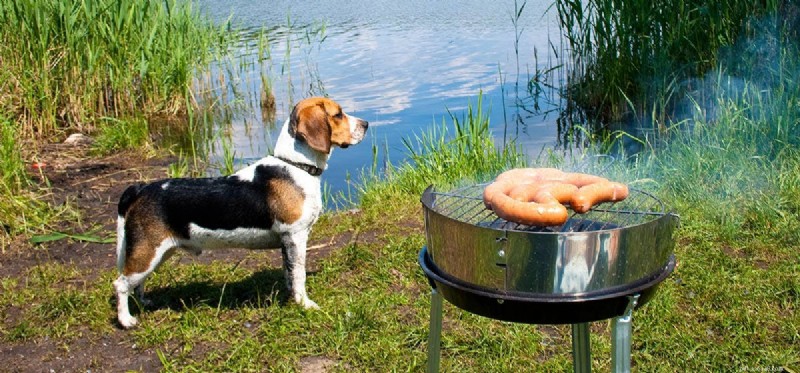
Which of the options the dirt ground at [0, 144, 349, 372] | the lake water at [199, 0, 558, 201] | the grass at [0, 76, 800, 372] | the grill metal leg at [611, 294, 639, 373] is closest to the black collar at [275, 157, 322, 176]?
the grass at [0, 76, 800, 372]

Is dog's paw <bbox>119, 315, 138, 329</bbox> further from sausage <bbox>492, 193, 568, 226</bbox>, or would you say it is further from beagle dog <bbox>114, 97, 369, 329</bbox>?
sausage <bbox>492, 193, 568, 226</bbox>

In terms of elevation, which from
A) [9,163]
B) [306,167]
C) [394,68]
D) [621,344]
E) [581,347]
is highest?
[306,167]

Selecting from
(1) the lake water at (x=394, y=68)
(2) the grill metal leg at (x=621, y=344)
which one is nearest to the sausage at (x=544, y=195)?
(2) the grill metal leg at (x=621, y=344)

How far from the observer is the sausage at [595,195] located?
8.77 feet

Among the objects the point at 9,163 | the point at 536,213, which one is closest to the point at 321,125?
the point at 536,213

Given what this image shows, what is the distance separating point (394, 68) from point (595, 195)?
964cm

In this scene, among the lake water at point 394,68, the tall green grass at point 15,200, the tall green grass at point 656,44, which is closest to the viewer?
the tall green grass at point 15,200

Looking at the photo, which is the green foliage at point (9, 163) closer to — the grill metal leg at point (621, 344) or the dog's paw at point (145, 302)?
the dog's paw at point (145, 302)

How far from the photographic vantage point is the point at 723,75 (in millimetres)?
7449

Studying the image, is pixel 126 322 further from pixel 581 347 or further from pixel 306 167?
pixel 581 347

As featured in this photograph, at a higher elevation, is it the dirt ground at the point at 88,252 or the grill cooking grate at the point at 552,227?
the grill cooking grate at the point at 552,227

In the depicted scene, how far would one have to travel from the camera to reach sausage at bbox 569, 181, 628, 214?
2674 mm

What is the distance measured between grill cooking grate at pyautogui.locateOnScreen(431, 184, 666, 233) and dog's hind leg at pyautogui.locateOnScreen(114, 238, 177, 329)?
1702 millimetres

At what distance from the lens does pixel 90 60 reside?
875cm
